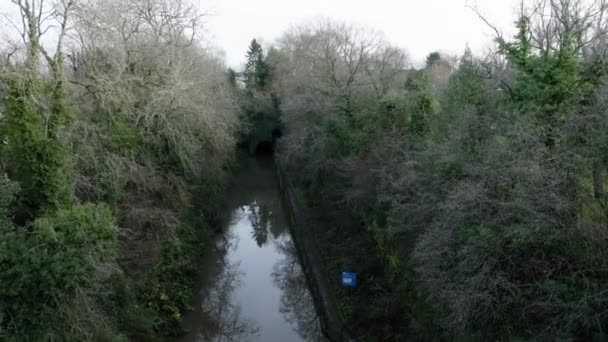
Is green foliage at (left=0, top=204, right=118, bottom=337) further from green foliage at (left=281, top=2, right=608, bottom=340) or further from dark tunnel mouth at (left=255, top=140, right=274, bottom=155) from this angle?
dark tunnel mouth at (left=255, top=140, right=274, bottom=155)

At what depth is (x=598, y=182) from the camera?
7.05m

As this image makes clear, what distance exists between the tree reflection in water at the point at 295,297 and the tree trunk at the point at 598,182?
329 inches

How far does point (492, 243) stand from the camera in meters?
7.29

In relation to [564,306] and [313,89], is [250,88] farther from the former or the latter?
[564,306]

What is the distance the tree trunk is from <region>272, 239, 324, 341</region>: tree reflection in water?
329 inches

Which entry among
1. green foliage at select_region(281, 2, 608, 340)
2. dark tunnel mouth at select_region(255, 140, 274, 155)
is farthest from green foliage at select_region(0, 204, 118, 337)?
dark tunnel mouth at select_region(255, 140, 274, 155)

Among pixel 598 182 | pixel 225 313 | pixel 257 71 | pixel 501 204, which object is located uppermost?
pixel 257 71

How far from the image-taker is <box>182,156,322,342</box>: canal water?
1377 centimetres

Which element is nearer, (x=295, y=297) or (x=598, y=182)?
(x=598, y=182)

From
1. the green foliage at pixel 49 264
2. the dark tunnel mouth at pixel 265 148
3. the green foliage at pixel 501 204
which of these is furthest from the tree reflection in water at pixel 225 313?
the dark tunnel mouth at pixel 265 148

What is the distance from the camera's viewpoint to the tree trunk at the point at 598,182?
691 cm

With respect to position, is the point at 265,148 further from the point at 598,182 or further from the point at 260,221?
the point at 598,182

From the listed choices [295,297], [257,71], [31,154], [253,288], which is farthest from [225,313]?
[257,71]

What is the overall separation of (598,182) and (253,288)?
12.5 meters
